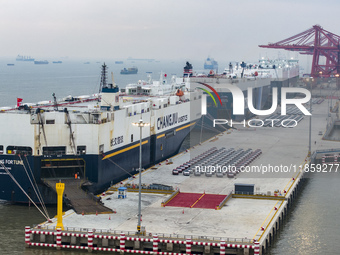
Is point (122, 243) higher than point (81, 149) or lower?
lower

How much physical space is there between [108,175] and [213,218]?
11.6m

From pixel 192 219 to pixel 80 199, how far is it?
315 inches

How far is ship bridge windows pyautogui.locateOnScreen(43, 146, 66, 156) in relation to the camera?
48.1 m

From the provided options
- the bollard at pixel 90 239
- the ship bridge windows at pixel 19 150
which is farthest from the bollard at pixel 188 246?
the ship bridge windows at pixel 19 150

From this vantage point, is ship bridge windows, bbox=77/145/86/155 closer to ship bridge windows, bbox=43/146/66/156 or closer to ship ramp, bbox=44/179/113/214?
ship bridge windows, bbox=43/146/66/156

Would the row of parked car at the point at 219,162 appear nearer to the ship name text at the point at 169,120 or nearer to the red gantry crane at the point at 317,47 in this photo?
the ship name text at the point at 169,120

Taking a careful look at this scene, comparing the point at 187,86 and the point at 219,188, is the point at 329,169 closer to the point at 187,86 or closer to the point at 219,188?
the point at 219,188

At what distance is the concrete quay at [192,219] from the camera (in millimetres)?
37250

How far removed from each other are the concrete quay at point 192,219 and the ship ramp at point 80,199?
0.75 metres

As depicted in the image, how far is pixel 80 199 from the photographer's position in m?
45.1

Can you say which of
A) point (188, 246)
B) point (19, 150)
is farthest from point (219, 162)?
point (188, 246)

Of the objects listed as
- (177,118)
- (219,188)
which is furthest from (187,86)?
(219,188)

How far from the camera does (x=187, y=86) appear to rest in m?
88.1

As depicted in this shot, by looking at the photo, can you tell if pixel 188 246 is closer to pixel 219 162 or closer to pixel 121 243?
pixel 121 243
